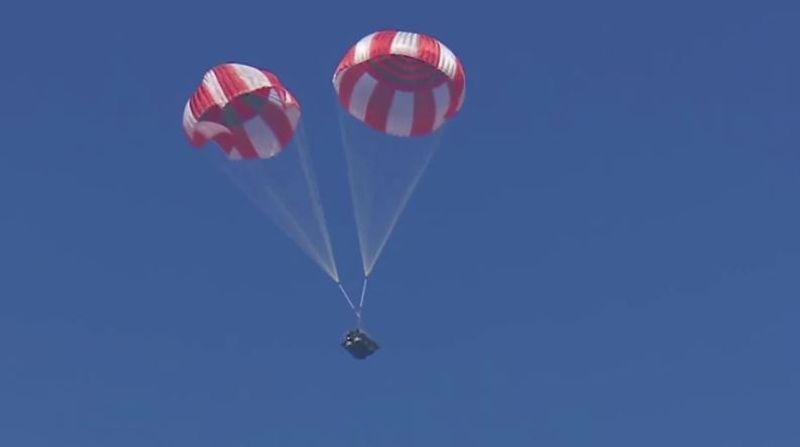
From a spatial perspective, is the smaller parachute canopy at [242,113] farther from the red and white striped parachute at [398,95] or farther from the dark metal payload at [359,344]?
the dark metal payload at [359,344]

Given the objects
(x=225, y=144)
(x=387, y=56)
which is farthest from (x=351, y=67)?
(x=225, y=144)

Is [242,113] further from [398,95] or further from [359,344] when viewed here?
[359,344]

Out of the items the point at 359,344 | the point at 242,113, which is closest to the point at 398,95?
the point at 242,113

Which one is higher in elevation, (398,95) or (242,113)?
(242,113)

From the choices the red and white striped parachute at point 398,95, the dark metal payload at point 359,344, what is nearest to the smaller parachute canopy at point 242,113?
the red and white striped parachute at point 398,95

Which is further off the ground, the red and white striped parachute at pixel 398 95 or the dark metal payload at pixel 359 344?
the red and white striped parachute at pixel 398 95

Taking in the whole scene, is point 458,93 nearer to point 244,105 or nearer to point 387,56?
point 387,56
